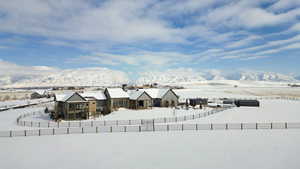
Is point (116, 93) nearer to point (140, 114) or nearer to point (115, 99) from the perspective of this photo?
point (115, 99)

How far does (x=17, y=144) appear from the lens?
77.0ft

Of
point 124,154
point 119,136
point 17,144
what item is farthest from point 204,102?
point 17,144

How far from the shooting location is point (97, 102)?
4966 centimetres

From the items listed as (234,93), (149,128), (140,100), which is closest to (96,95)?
(140,100)

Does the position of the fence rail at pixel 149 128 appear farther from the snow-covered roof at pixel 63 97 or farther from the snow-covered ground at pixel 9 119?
the snow-covered roof at pixel 63 97

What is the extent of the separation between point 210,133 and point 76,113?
26492 mm

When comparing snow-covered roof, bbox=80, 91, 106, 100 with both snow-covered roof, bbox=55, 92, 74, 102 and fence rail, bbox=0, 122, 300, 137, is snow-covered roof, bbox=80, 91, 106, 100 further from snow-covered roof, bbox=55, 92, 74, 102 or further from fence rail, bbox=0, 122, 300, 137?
fence rail, bbox=0, 122, 300, 137

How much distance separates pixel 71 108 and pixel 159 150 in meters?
25.3

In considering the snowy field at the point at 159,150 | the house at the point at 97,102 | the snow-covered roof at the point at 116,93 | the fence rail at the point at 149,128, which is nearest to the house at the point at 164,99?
the snow-covered roof at the point at 116,93

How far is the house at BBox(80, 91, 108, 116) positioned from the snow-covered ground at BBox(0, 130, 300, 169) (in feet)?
58.2

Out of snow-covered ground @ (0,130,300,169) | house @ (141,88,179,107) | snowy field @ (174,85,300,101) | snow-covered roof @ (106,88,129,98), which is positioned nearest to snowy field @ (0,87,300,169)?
snow-covered ground @ (0,130,300,169)

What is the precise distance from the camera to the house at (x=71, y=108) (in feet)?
130

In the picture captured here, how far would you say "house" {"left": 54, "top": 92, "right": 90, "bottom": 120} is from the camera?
3953 centimetres

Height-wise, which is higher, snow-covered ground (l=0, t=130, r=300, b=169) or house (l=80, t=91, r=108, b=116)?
house (l=80, t=91, r=108, b=116)
